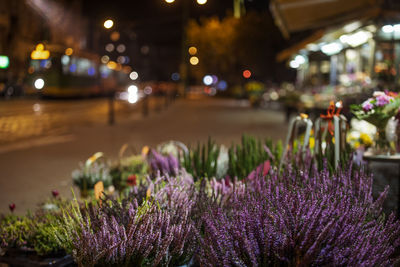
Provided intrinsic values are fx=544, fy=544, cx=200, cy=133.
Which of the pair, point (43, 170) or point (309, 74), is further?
point (309, 74)

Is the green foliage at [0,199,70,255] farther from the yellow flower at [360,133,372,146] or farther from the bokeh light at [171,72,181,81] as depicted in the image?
the bokeh light at [171,72,181,81]

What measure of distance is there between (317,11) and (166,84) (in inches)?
1432

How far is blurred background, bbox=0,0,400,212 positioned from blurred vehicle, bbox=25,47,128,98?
0.09m

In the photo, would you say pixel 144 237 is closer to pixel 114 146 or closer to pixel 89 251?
pixel 89 251

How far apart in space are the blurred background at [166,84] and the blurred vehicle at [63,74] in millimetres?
92

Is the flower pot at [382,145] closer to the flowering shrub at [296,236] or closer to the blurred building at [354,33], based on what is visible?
the flowering shrub at [296,236]

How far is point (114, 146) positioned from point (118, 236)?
10275mm

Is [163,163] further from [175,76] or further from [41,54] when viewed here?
[175,76]

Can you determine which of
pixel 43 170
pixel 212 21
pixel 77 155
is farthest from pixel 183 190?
pixel 212 21

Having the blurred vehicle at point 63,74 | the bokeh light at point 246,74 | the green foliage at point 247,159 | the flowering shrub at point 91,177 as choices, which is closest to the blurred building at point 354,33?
the green foliage at point 247,159

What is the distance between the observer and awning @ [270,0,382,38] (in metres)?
14.6

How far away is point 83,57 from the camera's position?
40.8m

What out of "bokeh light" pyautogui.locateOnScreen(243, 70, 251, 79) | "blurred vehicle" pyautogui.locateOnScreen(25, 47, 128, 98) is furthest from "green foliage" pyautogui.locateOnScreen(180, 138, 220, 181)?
"bokeh light" pyautogui.locateOnScreen(243, 70, 251, 79)

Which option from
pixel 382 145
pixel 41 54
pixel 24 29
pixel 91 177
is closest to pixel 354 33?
pixel 382 145
